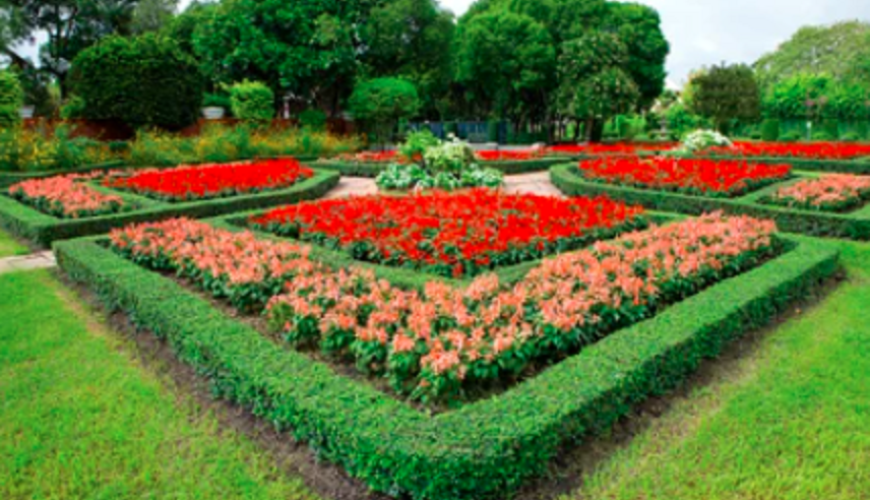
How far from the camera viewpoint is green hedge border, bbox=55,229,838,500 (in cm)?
265

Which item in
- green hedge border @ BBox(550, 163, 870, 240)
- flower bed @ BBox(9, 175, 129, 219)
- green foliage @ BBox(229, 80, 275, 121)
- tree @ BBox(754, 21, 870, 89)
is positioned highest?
tree @ BBox(754, 21, 870, 89)

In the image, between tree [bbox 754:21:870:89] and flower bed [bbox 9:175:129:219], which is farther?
tree [bbox 754:21:870:89]

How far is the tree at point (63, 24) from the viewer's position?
95.4 ft

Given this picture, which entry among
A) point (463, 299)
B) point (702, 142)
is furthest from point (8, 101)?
point (702, 142)

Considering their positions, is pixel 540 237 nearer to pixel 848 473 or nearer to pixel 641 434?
pixel 641 434

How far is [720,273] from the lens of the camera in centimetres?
548

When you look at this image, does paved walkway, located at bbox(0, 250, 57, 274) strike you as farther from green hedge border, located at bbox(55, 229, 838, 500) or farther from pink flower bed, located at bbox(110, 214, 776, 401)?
green hedge border, located at bbox(55, 229, 838, 500)

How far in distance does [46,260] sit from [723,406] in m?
7.60

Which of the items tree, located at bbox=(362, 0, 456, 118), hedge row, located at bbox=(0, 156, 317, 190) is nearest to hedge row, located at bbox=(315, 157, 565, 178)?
hedge row, located at bbox=(0, 156, 317, 190)

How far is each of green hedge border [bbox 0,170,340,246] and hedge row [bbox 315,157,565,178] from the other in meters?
4.16

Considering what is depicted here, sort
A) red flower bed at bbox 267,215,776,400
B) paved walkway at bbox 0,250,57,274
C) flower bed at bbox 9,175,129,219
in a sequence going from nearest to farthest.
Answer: red flower bed at bbox 267,215,776,400 → paved walkway at bbox 0,250,57,274 → flower bed at bbox 9,175,129,219

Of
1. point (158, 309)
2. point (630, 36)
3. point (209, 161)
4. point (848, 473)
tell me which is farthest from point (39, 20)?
point (848, 473)

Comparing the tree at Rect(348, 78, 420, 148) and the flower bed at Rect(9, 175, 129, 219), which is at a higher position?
the tree at Rect(348, 78, 420, 148)

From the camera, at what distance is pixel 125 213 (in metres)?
9.10
